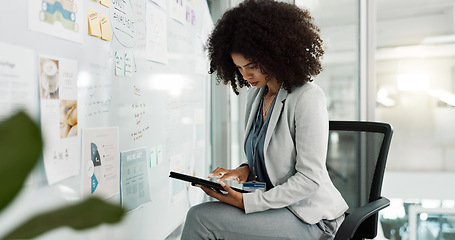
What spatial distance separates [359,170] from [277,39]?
3.65 feet

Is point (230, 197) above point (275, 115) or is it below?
below

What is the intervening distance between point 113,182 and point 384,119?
1620 mm

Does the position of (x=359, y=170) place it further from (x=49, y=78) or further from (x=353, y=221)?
(x=49, y=78)

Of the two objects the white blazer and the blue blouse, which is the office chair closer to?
the white blazer

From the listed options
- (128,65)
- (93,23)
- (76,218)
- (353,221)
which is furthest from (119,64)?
(76,218)

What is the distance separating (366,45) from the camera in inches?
84.7

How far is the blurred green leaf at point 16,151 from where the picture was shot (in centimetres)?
17

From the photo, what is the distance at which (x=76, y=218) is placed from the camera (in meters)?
0.20

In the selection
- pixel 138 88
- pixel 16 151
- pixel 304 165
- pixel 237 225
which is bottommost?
pixel 237 225

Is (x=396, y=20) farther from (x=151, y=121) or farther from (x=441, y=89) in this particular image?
(x=151, y=121)

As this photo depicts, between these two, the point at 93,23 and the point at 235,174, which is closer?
the point at 93,23

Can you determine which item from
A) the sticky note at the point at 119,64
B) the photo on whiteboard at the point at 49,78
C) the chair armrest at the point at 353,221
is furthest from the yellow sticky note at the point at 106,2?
the chair armrest at the point at 353,221

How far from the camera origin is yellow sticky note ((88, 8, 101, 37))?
1012mm

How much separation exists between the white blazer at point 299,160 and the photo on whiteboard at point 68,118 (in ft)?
1.61
